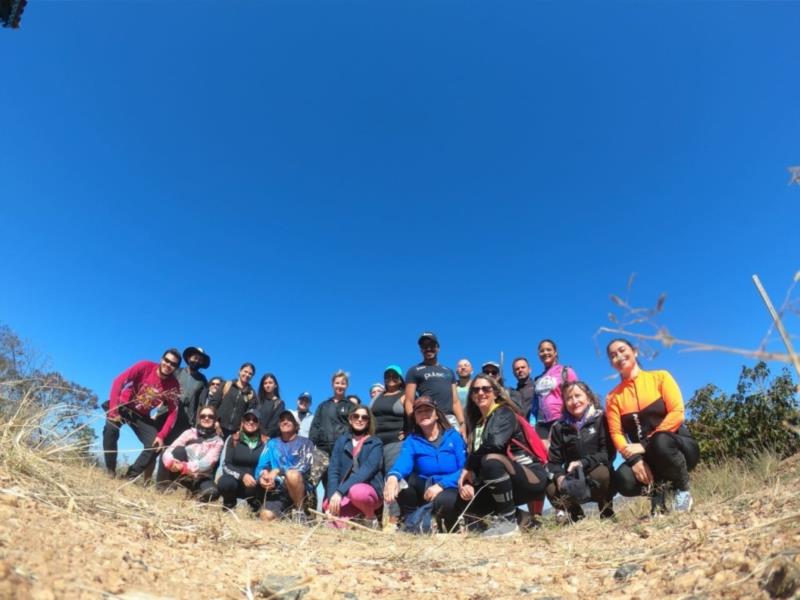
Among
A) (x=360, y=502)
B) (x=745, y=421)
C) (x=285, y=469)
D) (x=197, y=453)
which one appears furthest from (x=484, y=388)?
(x=745, y=421)

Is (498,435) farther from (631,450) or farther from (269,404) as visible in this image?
(269,404)

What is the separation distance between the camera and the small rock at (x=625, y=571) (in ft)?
6.49

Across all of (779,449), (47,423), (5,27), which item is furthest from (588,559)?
(5,27)

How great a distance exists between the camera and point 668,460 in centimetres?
392

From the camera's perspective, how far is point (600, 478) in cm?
440

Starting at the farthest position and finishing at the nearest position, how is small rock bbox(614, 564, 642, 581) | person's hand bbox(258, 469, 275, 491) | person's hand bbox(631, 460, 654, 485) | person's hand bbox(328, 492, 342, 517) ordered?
person's hand bbox(258, 469, 275, 491) → person's hand bbox(328, 492, 342, 517) → person's hand bbox(631, 460, 654, 485) → small rock bbox(614, 564, 642, 581)

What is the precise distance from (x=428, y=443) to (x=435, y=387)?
89 centimetres

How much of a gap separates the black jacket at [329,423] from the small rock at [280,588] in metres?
4.85

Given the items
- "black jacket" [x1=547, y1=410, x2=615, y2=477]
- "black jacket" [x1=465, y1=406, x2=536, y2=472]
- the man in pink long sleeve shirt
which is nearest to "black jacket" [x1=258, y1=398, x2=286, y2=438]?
the man in pink long sleeve shirt

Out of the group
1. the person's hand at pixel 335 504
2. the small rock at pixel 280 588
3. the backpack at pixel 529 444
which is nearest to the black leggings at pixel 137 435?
the person's hand at pixel 335 504

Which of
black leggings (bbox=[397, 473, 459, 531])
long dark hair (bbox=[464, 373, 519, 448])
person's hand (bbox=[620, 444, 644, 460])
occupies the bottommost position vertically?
black leggings (bbox=[397, 473, 459, 531])

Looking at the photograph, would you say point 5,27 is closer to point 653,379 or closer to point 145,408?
point 145,408

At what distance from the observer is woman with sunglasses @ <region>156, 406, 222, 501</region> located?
6027 millimetres

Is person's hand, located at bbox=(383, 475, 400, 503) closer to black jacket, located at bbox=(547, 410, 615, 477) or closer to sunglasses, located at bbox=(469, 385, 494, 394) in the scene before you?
sunglasses, located at bbox=(469, 385, 494, 394)
